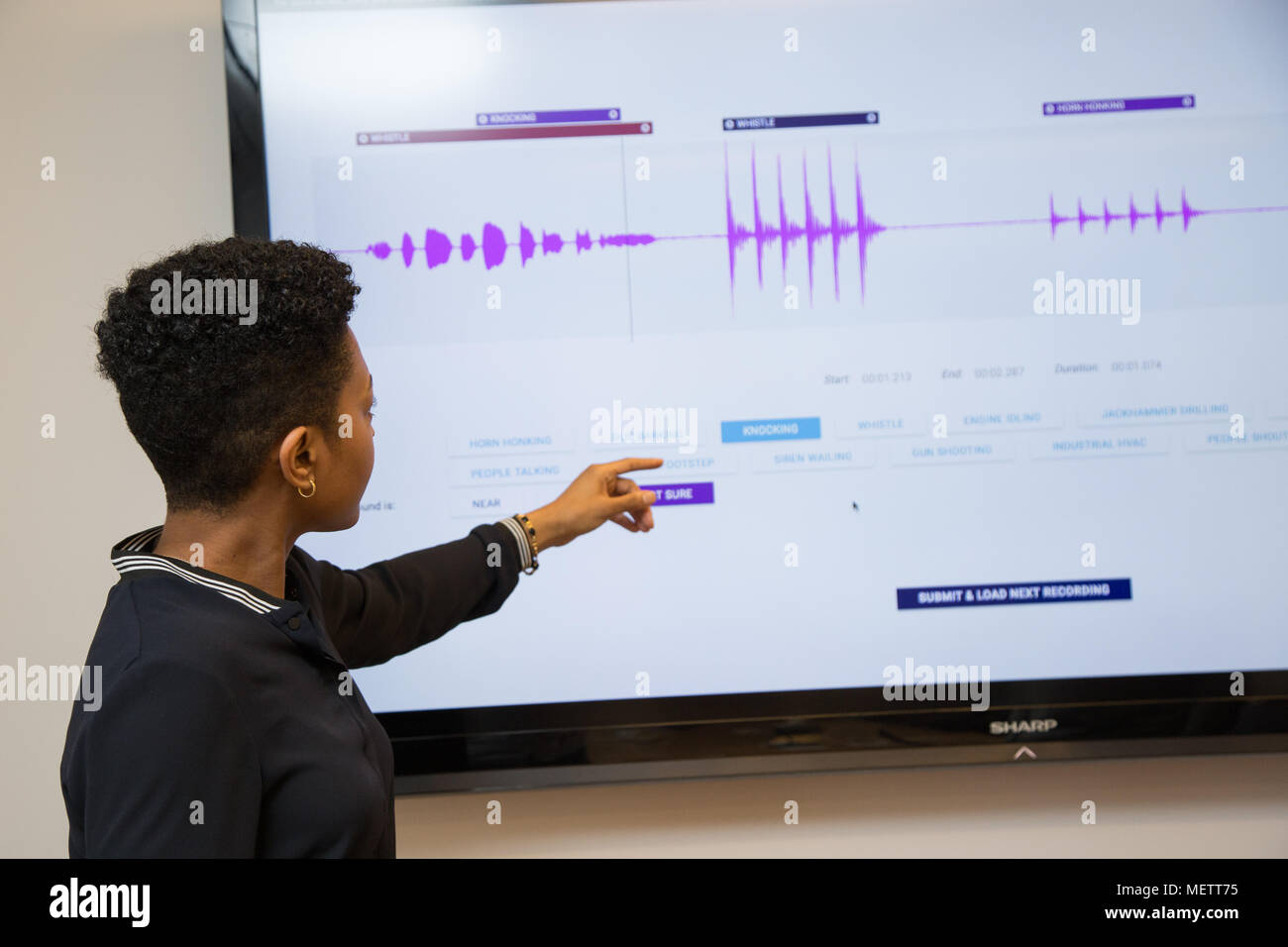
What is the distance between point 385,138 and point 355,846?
4.08ft

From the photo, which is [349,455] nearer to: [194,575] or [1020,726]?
[194,575]

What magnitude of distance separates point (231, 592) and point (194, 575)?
4 cm

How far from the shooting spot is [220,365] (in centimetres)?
96

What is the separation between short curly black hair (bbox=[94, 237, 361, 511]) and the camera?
953mm

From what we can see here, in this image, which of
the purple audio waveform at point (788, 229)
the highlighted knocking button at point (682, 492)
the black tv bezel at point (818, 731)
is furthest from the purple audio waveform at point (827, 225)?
the black tv bezel at point (818, 731)

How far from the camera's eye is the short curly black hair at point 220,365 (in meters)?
0.95

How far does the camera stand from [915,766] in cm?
176

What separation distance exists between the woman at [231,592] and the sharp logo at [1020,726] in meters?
1.11

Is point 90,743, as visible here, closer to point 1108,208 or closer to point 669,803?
point 669,803

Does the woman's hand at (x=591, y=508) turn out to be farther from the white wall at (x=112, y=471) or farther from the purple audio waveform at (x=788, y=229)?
the white wall at (x=112, y=471)

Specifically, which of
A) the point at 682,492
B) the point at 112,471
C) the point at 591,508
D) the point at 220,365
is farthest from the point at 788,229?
the point at 112,471

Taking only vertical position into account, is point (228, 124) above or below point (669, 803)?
above

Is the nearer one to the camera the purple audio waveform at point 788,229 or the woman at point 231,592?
the woman at point 231,592
